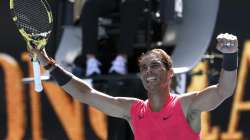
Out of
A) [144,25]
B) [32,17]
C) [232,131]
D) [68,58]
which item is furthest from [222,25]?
[32,17]

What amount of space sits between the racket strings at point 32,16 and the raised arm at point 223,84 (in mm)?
890

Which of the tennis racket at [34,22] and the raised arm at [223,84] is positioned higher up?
the tennis racket at [34,22]

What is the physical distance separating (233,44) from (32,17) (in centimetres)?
116

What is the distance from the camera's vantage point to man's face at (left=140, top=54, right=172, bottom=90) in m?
3.35

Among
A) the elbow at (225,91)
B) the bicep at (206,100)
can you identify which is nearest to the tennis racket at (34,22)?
the bicep at (206,100)

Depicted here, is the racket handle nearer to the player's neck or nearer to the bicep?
the player's neck

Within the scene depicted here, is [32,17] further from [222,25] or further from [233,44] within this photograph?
[222,25]

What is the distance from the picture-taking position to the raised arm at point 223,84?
3.24 meters

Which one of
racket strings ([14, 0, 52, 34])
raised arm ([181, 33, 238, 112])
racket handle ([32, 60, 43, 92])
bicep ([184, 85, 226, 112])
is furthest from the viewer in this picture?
racket strings ([14, 0, 52, 34])

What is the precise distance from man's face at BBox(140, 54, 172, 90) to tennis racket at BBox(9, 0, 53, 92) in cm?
55

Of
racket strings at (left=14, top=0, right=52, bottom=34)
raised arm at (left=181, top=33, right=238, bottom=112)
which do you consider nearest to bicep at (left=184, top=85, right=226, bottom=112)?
raised arm at (left=181, top=33, right=238, bottom=112)

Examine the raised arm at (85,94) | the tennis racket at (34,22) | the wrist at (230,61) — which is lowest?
the raised arm at (85,94)

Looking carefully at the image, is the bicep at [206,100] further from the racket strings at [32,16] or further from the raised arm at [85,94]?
the racket strings at [32,16]

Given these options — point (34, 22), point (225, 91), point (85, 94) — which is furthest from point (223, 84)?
point (34, 22)
